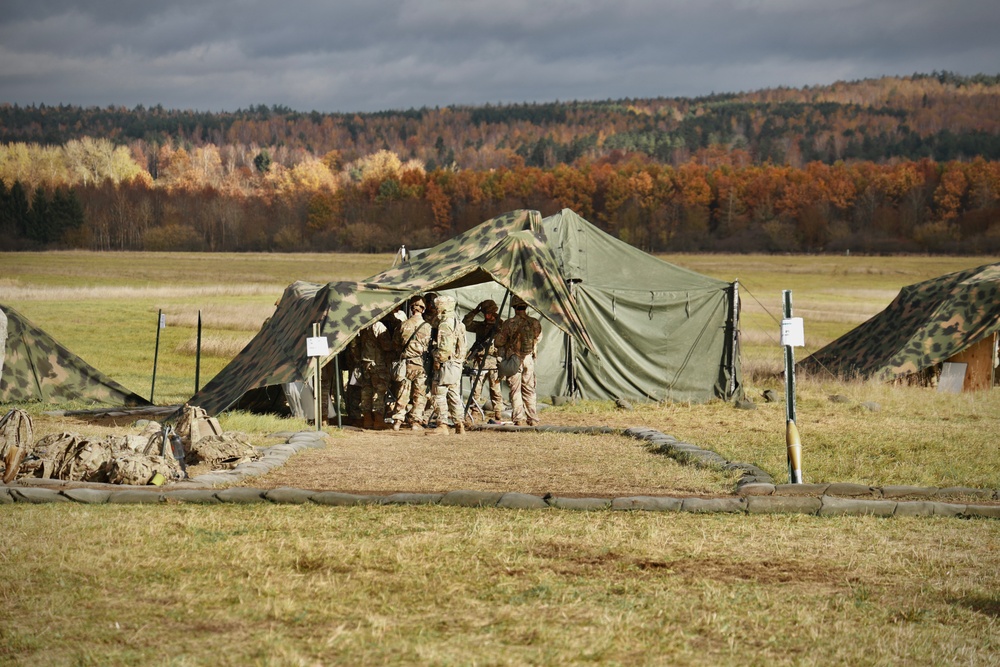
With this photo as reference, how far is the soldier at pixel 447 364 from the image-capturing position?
47.7 ft

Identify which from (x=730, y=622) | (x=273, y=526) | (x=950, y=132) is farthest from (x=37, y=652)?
(x=950, y=132)

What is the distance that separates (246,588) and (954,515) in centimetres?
569

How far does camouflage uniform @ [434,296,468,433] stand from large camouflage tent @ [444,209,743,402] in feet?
12.7

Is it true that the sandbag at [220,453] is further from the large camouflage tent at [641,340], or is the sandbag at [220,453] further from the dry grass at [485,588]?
the large camouflage tent at [641,340]

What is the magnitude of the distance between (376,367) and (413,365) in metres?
0.82

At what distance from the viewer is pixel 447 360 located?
14.6 metres

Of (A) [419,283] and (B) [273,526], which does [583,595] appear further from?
(A) [419,283]

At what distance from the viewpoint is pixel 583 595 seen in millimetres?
6492

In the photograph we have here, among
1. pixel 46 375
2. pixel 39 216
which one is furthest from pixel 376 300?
pixel 39 216

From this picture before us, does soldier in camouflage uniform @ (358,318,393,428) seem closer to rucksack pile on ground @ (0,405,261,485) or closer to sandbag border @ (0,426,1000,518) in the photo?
rucksack pile on ground @ (0,405,261,485)

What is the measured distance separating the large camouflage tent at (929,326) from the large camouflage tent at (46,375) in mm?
12687

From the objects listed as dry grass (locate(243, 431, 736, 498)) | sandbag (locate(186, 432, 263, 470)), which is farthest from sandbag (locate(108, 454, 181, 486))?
sandbag (locate(186, 432, 263, 470))

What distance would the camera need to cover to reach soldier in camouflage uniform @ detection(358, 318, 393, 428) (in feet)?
50.0

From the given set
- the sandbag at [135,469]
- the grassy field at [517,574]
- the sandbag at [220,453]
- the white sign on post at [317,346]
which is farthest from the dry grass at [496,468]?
the white sign on post at [317,346]
